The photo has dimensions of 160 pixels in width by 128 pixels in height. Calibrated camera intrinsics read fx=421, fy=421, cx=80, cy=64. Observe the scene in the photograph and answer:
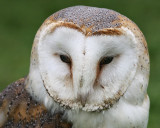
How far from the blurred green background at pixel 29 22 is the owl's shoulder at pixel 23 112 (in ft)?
8.15

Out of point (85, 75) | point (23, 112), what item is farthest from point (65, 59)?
point (23, 112)

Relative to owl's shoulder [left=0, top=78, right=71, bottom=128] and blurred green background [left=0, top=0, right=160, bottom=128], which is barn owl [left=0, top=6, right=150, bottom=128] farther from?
blurred green background [left=0, top=0, right=160, bottom=128]

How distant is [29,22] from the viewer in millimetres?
6270

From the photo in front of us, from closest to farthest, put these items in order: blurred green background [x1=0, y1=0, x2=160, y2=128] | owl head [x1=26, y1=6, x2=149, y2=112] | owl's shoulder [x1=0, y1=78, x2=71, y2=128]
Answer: owl head [x1=26, y1=6, x2=149, y2=112] < owl's shoulder [x1=0, y1=78, x2=71, y2=128] < blurred green background [x1=0, y1=0, x2=160, y2=128]

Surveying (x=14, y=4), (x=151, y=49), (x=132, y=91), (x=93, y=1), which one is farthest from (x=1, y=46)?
(x=132, y=91)

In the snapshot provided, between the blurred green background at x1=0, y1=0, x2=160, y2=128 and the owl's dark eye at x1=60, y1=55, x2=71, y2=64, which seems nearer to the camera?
the owl's dark eye at x1=60, y1=55, x2=71, y2=64

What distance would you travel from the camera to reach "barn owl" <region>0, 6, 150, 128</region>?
6.26ft

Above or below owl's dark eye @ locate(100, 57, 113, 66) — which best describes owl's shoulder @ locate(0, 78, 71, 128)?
below

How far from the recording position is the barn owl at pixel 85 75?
1.91 m

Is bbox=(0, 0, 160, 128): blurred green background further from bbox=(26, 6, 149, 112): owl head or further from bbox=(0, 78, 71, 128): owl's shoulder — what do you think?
bbox=(26, 6, 149, 112): owl head

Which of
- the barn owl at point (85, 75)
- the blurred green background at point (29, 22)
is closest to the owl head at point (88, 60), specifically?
the barn owl at point (85, 75)

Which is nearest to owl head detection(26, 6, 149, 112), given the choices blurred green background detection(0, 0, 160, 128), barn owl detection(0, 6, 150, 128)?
barn owl detection(0, 6, 150, 128)

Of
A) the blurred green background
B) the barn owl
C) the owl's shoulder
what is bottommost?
the blurred green background

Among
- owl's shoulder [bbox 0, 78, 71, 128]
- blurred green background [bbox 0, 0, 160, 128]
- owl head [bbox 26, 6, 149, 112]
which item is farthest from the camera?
blurred green background [bbox 0, 0, 160, 128]
